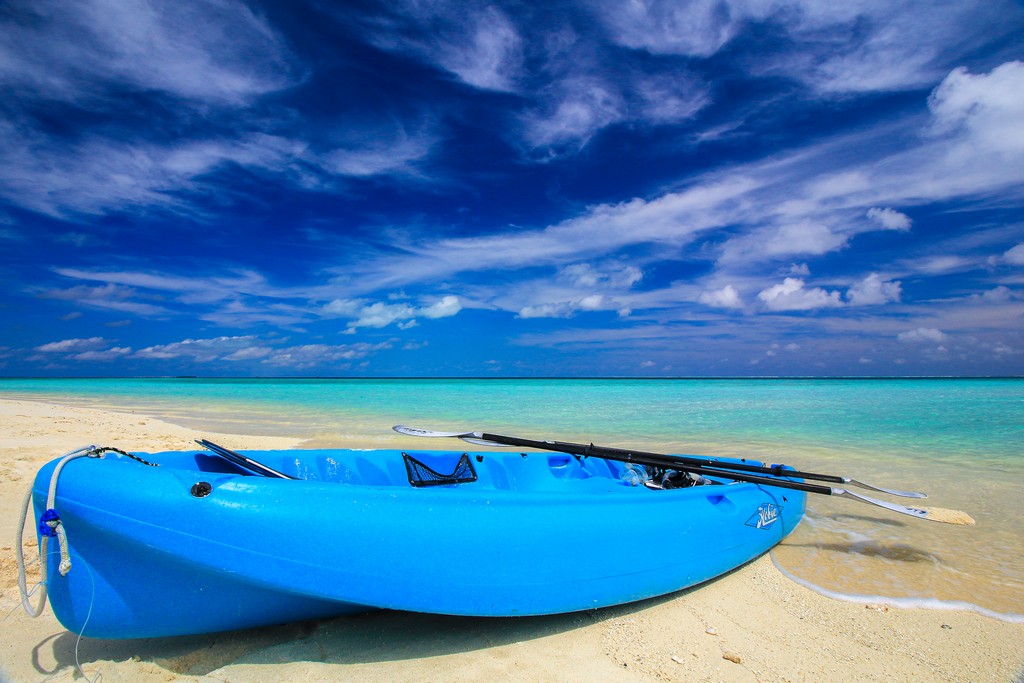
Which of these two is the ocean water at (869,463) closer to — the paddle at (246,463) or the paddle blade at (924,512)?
the paddle blade at (924,512)

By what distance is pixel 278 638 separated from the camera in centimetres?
286

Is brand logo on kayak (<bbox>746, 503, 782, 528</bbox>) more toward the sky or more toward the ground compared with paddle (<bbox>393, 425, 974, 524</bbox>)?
more toward the ground

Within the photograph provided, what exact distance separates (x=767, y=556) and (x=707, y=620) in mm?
1491

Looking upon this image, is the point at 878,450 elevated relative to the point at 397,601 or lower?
elevated

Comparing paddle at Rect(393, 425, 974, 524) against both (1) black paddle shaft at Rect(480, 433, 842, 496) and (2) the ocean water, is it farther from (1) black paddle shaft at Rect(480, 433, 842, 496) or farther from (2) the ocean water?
(2) the ocean water

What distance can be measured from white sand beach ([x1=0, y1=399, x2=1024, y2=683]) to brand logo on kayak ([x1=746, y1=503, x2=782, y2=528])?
0.63 metres

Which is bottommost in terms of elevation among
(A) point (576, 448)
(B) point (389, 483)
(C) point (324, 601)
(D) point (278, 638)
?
(D) point (278, 638)

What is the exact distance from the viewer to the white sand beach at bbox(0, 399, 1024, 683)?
2.63 metres

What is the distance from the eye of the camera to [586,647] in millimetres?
2924


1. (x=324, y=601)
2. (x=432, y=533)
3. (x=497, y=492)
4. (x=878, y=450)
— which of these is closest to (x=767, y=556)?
(x=497, y=492)

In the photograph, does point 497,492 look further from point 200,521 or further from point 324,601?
point 200,521

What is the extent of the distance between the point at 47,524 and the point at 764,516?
184 inches

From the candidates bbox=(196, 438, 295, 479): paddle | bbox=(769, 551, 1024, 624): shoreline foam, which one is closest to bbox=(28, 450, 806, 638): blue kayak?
bbox=(196, 438, 295, 479): paddle

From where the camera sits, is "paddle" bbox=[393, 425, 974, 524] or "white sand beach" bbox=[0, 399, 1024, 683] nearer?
"white sand beach" bbox=[0, 399, 1024, 683]
